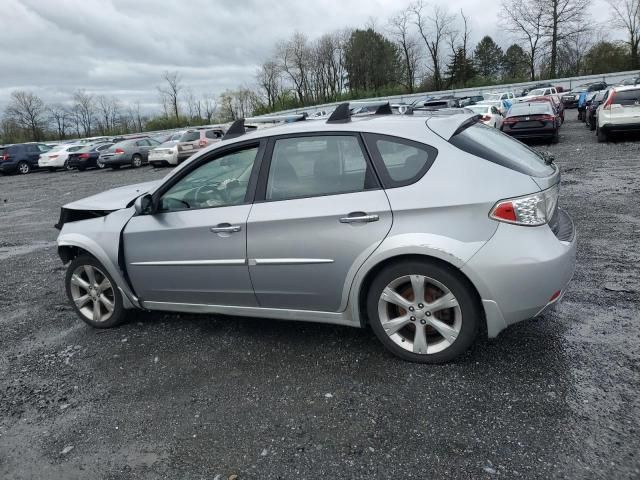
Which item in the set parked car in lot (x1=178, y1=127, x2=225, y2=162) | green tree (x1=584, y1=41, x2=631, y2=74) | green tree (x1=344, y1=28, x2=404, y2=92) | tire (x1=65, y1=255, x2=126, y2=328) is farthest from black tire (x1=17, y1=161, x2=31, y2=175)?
green tree (x1=584, y1=41, x2=631, y2=74)

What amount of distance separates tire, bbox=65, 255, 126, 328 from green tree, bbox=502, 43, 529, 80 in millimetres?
70592

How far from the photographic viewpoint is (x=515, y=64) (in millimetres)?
74250

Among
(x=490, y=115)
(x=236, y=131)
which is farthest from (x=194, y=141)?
(x=236, y=131)

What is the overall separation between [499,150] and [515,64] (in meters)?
80.4

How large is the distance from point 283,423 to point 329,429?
286 millimetres

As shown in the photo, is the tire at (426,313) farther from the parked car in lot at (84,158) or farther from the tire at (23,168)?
the tire at (23,168)

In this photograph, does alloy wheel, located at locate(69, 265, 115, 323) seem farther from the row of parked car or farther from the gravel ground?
the row of parked car

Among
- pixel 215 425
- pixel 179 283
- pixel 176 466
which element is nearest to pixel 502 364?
pixel 215 425

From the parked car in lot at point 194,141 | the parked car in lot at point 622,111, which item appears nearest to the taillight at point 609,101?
the parked car in lot at point 622,111

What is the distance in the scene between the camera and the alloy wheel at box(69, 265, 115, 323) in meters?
4.48

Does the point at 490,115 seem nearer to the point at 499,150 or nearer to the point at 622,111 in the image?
the point at 622,111

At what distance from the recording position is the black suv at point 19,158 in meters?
28.4

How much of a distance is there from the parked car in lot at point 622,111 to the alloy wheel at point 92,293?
15.4 m

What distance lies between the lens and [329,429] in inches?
112
